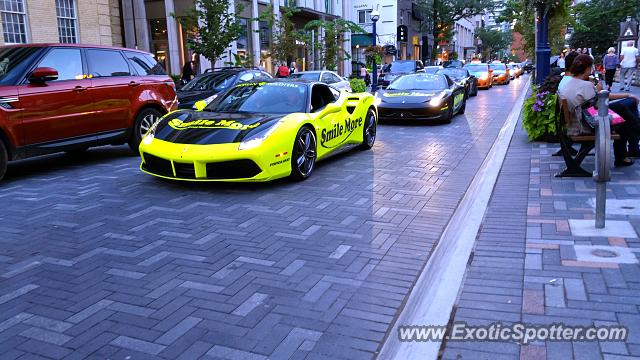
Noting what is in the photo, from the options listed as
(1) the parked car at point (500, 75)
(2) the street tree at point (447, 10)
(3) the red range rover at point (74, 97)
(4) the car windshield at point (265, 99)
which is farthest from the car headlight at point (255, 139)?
(2) the street tree at point (447, 10)

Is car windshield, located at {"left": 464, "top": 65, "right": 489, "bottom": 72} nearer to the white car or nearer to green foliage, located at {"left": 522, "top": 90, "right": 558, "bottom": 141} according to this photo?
the white car

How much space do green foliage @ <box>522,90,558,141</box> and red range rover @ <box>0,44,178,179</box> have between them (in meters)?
6.51

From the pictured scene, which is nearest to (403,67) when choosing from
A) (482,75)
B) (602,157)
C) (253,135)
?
(482,75)

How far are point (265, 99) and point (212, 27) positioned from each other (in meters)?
14.5

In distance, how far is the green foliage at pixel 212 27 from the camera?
67.9ft

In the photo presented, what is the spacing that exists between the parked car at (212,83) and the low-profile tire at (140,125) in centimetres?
281

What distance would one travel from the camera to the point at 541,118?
9422 mm

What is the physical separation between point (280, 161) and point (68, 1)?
1523 centimetres

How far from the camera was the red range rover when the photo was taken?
717 cm

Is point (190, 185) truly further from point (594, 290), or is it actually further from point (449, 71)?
point (449, 71)

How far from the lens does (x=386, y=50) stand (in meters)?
43.4

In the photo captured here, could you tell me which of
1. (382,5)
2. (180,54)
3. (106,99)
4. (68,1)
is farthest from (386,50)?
(106,99)

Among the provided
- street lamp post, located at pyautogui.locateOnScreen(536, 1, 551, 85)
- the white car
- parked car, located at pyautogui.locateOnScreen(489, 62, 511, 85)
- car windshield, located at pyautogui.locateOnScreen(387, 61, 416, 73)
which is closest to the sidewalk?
street lamp post, located at pyautogui.locateOnScreen(536, 1, 551, 85)

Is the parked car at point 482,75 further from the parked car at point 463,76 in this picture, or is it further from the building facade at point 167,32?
the building facade at point 167,32
